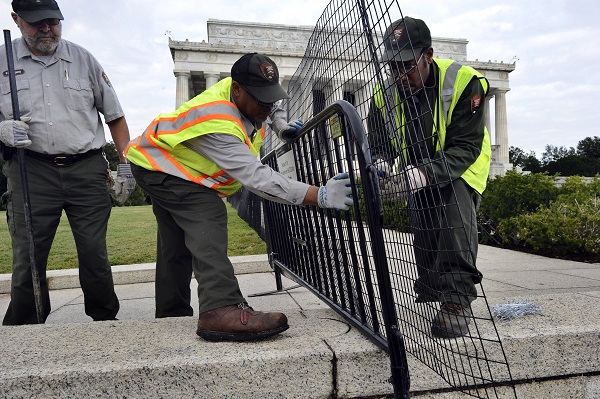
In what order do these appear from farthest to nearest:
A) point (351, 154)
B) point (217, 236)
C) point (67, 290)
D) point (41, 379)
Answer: point (67, 290)
point (217, 236)
point (351, 154)
point (41, 379)

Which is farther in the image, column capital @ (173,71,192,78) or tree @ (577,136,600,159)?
tree @ (577,136,600,159)

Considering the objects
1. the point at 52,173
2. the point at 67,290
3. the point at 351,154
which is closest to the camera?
the point at 351,154

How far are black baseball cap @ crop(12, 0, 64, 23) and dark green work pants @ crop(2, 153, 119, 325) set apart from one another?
92cm

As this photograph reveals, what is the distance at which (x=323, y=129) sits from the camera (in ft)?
8.98

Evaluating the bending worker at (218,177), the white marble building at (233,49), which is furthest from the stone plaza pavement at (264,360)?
the white marble building at (233,49)

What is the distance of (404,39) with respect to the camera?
7.12ft

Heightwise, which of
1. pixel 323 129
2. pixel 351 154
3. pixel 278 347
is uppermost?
pixel 323 129

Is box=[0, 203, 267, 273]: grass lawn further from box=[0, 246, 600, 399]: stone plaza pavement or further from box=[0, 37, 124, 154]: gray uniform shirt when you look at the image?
box=[0, 246, 600, 399]: stone plaza pavement

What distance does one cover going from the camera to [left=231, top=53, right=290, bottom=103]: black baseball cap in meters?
2.69

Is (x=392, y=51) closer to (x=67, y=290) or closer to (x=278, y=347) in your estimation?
(x=278, y=347)

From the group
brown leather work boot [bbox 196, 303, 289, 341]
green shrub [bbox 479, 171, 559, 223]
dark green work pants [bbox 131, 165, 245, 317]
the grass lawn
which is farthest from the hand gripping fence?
green shrub [bbox 479, 171, 559, 223]

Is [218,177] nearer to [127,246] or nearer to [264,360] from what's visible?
[264,360]

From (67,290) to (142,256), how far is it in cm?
163

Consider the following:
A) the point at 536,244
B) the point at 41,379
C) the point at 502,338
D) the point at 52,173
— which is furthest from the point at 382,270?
the point at 536,244
